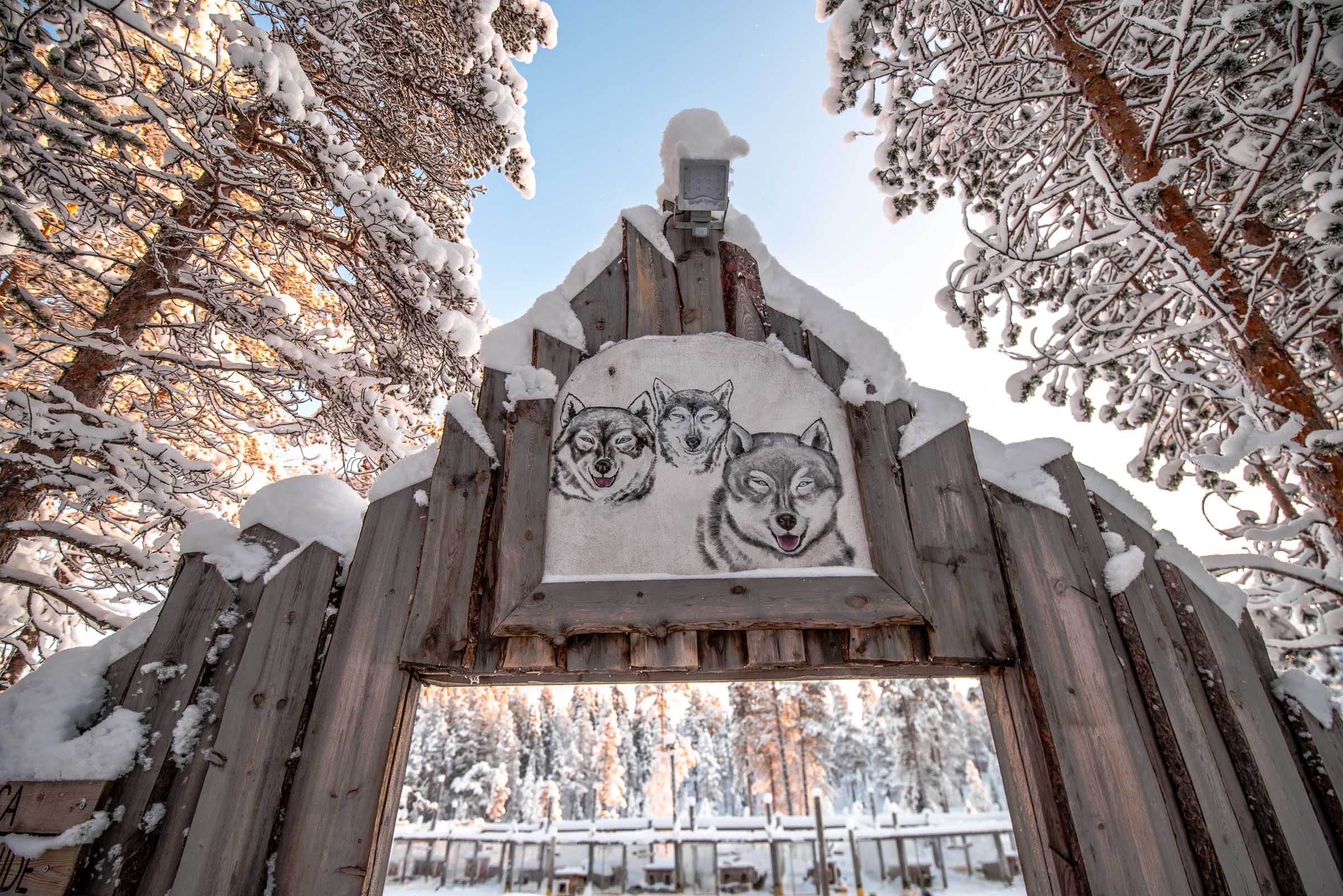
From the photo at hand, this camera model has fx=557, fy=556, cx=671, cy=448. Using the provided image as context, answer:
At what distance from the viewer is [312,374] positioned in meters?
5.20

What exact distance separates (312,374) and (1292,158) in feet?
26.1

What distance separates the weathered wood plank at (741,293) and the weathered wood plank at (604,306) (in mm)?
289

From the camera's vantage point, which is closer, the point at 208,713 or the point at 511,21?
the point at 208,713

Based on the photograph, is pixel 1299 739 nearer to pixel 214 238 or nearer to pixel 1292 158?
pixel 1292 158

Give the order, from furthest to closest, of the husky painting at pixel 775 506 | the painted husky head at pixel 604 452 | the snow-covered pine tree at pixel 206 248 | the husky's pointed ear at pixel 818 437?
1. the snow-covered pine tree at pixel 206 248
2. the husky's pointed ear at pixel 818 437
3. the painted husky head at pixel 604 452
4. the husky painting at pixel 775 506

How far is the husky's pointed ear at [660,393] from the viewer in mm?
2518

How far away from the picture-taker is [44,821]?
1893 millimetres

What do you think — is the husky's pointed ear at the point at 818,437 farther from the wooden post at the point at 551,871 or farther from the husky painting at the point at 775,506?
the wooden post at the point at 551,871

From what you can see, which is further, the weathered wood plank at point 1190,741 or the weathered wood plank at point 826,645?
the weathered wood plank at point 826,645

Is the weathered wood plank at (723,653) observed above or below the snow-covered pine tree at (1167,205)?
below

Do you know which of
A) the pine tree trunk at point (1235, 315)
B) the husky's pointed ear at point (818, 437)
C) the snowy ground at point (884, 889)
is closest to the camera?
the husky's pointed ear at point (818, 437)

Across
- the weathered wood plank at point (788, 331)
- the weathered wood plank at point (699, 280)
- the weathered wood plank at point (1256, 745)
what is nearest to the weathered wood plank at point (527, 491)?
the weathered wood plank at point (699, 280)

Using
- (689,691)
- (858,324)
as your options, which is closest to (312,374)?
(858,324)

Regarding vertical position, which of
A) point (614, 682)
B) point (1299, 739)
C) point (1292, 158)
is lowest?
point (1299, 739)
